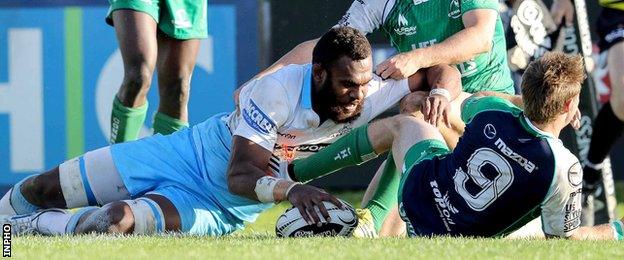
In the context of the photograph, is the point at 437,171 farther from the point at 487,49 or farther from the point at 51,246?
the point at 51,246

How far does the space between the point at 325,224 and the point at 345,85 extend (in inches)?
23.8

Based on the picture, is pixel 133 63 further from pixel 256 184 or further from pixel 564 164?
pixel 564 164

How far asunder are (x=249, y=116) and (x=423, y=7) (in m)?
1.30

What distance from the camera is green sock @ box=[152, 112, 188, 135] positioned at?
304 inches

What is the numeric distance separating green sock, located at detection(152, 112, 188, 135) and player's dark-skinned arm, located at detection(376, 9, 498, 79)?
78.1 inches

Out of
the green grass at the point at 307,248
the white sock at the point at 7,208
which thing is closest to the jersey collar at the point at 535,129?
the green grass at the point at 307,248

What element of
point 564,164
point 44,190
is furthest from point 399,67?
point 44,190

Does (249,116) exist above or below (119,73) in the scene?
above

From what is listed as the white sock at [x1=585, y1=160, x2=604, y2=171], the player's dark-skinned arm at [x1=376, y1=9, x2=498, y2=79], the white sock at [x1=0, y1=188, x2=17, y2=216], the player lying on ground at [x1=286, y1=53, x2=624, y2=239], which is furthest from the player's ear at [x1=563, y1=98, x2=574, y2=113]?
the white sock at [x1=585, y1=160, x2=604, y2=171]

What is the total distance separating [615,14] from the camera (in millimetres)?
8469

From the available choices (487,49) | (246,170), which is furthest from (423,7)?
(246,170)

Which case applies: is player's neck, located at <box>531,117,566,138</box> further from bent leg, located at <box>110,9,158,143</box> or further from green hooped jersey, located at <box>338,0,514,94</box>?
bent leg, located at <box>110,9,158,143</box>

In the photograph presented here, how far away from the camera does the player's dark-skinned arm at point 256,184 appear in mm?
5430

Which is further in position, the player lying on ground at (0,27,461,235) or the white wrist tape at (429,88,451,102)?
the white wrist tape at (429,88,451,102)
